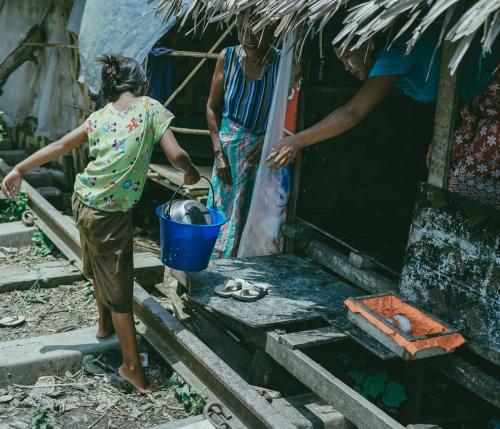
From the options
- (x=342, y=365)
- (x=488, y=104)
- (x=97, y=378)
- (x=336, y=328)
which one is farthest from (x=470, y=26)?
(x=97, y=378)

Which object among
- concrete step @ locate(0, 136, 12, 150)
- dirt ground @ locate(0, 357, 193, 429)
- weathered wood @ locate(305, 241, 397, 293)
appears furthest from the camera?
concrete step @ locate(0, 136, 12, 150)

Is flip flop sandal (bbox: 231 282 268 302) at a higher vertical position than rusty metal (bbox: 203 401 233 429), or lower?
higher

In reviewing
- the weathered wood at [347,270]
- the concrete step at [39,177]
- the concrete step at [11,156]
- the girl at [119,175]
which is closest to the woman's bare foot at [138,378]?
the girl at [119,175]

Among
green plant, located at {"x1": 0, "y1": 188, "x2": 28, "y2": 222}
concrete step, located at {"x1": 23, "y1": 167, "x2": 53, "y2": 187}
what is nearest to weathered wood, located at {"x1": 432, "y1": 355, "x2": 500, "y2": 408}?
green plant, located at {"x1": 0, "y1": 188, "x2": 28, "y2": 222}

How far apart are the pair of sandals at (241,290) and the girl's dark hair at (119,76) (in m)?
1.45

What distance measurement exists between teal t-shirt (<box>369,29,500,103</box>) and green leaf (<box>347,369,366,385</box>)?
191cm

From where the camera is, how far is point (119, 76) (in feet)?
12.2

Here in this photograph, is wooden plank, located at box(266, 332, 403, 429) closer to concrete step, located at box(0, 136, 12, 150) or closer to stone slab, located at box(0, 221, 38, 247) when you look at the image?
stone slab, located at box(0, 221, 38, 247)

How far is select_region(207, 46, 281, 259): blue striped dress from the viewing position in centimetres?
487

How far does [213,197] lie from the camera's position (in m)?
5.08

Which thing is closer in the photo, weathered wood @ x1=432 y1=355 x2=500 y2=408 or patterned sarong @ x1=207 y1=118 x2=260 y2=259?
weathered wood @ x1=432 y1=355 x2=500 y2=408

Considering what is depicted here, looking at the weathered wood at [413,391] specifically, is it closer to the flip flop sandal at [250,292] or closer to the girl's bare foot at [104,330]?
the flip flop sandal at [250,292]

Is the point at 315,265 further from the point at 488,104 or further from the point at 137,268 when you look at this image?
the point at 488,104

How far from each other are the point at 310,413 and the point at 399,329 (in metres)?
0.75
